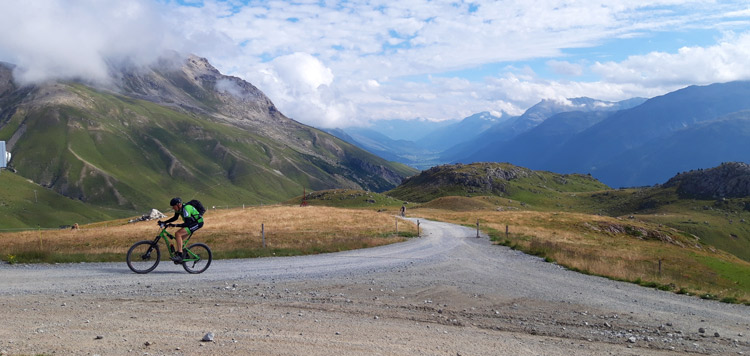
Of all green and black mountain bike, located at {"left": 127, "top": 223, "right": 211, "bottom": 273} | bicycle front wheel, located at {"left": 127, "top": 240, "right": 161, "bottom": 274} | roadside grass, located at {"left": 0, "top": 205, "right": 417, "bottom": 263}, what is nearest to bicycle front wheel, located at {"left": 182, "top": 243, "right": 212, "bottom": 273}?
green and black mountain bike, located at {"left": 127, "top": 223, "right": 211, "bottom": 273}

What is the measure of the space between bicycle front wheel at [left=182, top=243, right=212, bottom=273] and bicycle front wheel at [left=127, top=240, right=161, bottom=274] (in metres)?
1.28

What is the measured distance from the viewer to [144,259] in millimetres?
18484

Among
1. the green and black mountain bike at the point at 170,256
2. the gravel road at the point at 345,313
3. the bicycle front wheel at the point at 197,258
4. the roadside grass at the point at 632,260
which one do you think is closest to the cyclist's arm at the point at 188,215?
the green and black mountain bike at the point at 170,256

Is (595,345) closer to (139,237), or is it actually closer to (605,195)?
(139,237)

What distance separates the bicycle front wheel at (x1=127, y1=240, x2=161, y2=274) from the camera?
1808cm

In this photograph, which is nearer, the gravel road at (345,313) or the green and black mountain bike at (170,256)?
the gravel road at (345,313)

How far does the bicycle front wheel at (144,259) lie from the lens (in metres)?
18.1

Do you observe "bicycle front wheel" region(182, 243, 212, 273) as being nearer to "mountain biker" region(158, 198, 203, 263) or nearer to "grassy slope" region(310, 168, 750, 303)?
"mountain biker" region(158, 198, 203, 263)

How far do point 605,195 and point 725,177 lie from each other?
44.8 meters

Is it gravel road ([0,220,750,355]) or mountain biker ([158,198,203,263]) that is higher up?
mountain biker ([158,198,203,263])

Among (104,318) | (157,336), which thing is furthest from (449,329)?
(104,318)

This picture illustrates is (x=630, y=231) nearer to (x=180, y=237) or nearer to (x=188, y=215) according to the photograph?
(x=188, y=215)

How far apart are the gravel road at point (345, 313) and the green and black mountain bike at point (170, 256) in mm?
576

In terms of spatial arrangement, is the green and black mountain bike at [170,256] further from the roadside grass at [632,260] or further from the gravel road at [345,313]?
the roadside grass at [632,260]
